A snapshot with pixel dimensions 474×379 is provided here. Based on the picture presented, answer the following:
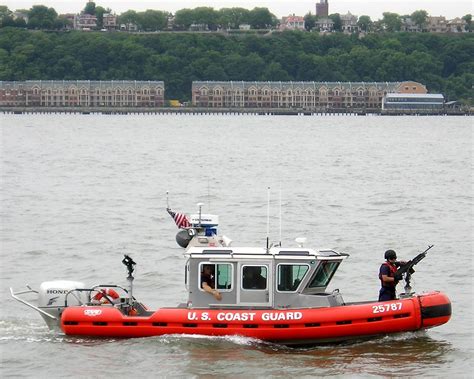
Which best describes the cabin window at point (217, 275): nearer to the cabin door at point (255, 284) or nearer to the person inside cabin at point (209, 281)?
the person inside cabin at point (209, 281)

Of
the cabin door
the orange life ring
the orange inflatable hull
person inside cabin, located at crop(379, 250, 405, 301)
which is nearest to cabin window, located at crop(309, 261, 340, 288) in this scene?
the orange inflatable hull

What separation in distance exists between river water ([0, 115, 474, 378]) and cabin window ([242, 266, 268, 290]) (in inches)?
39.0

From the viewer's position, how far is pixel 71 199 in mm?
59406

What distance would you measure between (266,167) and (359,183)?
646 inches

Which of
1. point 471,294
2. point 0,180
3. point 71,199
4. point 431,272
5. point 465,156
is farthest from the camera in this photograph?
point 465,156

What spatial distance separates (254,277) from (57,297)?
12.6 ft

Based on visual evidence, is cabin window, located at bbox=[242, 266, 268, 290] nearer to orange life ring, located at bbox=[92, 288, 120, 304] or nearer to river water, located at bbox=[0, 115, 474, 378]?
river water, located at bbox=[0, 115, 474, 378]

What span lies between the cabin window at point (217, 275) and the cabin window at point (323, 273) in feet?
4.87

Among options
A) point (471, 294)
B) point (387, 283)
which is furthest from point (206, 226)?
point (471, 294)

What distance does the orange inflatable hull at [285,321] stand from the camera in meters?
25.9

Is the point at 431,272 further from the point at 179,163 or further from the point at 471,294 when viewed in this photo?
the point at 179,163

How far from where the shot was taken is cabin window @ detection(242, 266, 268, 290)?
25878 millimetres

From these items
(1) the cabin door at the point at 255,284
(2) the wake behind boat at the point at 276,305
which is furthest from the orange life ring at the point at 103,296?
(1) the cabin door at the point at 255,284

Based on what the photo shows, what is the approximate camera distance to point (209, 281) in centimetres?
2608
